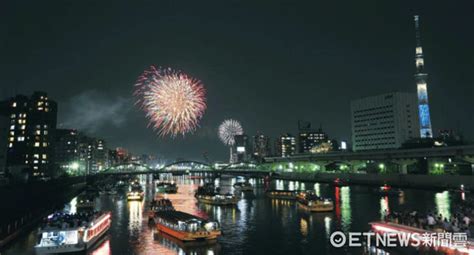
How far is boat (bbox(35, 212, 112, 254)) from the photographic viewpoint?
36594 mm

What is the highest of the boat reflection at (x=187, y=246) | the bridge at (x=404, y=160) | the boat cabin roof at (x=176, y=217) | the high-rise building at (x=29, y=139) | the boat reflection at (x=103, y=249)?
the high-rise building at (x=29, y=139)

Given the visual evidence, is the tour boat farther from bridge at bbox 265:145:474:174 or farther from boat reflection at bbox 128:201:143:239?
bridge at bbox 265:145:474:174

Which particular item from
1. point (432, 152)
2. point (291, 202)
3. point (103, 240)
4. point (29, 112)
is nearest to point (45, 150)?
point (29, 112)

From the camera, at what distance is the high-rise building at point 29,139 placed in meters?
147

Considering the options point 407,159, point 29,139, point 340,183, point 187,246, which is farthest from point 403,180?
point 29,139

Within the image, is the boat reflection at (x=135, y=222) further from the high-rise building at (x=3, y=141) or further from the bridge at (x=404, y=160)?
the bridge at (x=404, y=160)

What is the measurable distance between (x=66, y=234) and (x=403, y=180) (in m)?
110

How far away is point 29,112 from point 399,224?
164m

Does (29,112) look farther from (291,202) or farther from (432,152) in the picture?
(432,152)

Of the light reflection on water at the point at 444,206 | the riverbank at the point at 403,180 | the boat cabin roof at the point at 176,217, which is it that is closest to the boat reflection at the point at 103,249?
the boat cabin roof at the point at 176,217

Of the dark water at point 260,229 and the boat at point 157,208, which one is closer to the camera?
the dark water at point 260,229

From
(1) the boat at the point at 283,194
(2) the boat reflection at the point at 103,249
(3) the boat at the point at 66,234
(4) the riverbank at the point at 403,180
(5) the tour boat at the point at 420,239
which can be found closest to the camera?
(5) the tour boat at the point at 420,239

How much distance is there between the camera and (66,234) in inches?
1480

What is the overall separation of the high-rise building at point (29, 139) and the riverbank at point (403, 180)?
111 meters
